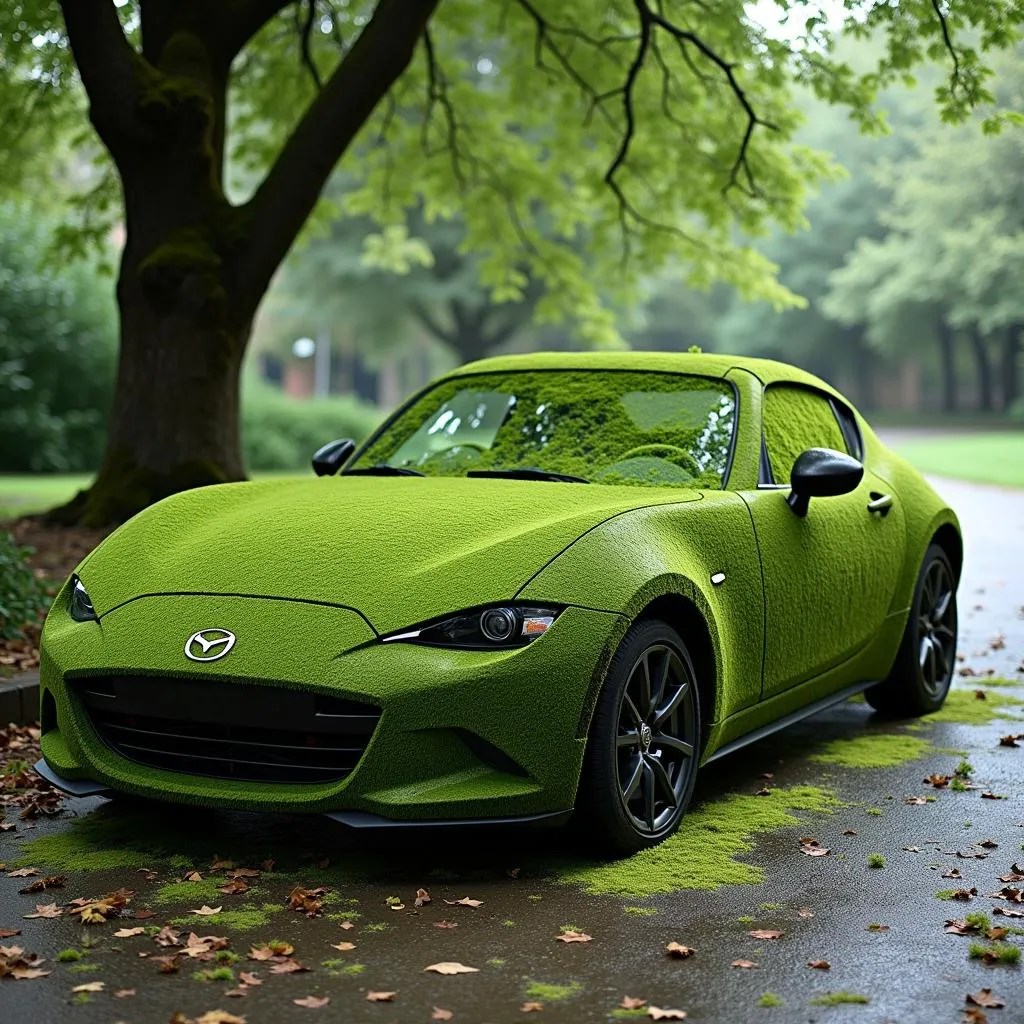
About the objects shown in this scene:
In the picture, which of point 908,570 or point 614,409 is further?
point 908,570

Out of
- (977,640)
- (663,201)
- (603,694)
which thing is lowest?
(977,640)

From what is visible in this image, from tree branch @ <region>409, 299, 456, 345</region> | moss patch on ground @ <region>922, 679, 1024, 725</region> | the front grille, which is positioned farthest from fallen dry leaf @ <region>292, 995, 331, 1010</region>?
tree branch @ <region>409, 299, 456, 345</region>

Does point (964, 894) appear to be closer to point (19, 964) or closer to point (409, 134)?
point (19, 964)

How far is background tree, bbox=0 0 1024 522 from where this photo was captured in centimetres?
1298

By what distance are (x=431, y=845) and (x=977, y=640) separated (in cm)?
635

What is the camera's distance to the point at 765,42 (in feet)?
53.1

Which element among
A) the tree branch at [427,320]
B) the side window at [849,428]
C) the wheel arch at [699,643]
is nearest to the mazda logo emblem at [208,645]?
the wheel arch at [699,643]

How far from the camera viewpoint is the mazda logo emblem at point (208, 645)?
4902 millimetres

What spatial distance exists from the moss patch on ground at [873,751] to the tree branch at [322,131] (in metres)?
7.22

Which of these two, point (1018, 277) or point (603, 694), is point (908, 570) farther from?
point (1018, 277)

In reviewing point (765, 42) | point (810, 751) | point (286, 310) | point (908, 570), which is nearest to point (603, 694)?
point (810, 751)

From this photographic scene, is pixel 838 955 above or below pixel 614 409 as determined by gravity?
below

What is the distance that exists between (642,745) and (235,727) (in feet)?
4.12

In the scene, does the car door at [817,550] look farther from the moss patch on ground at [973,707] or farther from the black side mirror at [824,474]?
the moss patch on ground at [973,707]
